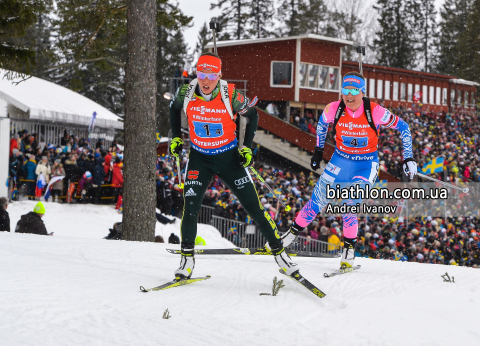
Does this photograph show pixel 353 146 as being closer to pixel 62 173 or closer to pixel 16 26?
pixel 16 26

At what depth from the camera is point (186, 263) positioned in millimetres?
4902

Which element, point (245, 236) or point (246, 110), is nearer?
point (246, 110)

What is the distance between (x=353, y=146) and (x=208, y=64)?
7.09 ft

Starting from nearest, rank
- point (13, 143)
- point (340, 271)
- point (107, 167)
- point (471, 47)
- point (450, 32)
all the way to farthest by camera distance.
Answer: point (340, 271), point (13, 143), point (107, 167), point (471, 47), point (450, 32)

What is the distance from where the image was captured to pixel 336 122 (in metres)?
6.19

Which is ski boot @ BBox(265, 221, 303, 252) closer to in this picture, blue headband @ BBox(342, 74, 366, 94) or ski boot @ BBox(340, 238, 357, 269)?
ski boot @ BBox(340, 238, 357, 269)

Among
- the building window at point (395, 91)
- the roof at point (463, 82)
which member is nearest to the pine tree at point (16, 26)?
the building window at point (395, 91)

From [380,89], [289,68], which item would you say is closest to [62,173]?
[289,68]

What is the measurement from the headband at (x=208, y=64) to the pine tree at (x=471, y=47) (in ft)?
169

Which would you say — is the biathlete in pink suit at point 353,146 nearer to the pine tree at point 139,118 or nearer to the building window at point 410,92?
the pine tree at point 139,118

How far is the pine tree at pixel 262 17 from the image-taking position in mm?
44247

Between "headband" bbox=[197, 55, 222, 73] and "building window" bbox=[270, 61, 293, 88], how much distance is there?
25.4m

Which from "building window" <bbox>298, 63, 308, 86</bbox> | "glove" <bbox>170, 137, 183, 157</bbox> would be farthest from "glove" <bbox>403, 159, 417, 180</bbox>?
"building window" <bbox>298, 63, 308, 86</bbox>

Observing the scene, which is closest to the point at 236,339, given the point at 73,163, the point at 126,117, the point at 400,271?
the point at 400,271
